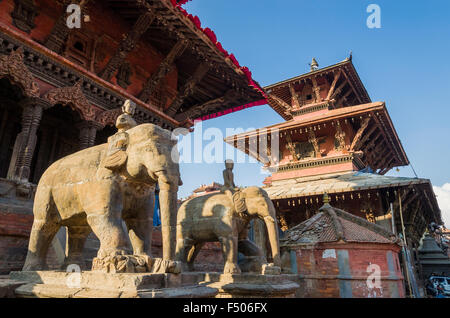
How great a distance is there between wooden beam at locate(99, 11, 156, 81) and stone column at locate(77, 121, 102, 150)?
1.48 metres

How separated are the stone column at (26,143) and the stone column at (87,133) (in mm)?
1166

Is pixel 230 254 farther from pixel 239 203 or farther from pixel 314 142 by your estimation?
pixel 314 142

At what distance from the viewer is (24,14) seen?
731 centimetres

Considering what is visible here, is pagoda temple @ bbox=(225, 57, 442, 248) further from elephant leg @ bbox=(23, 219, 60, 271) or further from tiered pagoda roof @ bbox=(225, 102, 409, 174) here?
elephant leg @ bbox=(23, 219, 60, 271)

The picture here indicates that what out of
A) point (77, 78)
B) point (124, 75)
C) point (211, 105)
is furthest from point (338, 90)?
point (77, 78)

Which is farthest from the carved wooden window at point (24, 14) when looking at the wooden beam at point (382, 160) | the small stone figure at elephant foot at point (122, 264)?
the wooden beam at point (382, 160)

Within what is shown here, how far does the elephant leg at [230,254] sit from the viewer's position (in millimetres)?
4805

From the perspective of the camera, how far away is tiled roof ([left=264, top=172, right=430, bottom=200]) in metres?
12.7

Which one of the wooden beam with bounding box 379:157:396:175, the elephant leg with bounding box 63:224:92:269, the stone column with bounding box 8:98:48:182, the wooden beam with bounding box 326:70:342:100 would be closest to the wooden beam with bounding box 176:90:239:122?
the stone column with bounding box 8:98:48:182

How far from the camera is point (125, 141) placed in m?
3.26

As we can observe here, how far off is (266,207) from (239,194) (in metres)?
0.51

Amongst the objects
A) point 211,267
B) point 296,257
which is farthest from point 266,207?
point 296,257

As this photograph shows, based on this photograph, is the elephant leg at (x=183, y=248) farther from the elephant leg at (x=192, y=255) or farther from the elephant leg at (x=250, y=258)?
the elephant leg at (x=250, y=258)
